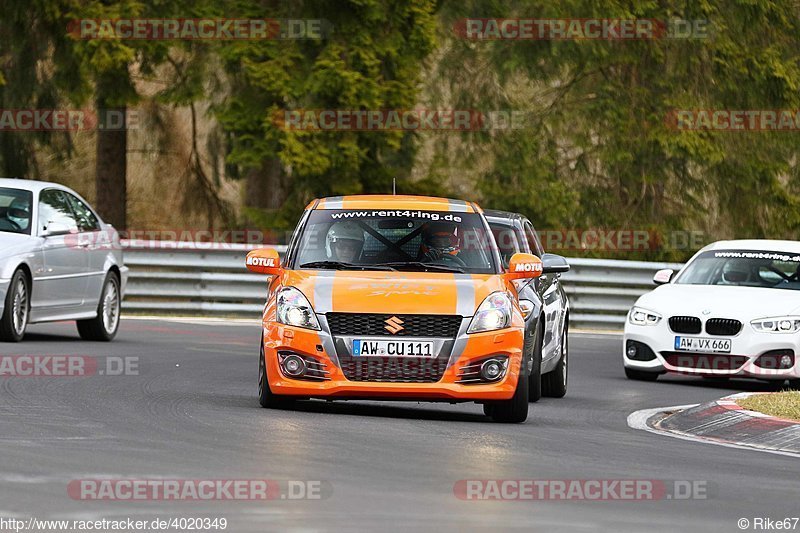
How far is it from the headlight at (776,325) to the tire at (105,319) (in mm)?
7132

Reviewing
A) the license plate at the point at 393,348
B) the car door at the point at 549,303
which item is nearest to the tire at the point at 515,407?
the license plate at the point at 393,348

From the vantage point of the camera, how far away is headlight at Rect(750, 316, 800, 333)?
1734 cm

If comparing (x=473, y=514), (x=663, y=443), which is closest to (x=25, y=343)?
(x=663, y=443)

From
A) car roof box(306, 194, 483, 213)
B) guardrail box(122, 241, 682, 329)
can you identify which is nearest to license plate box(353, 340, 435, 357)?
car roof box(306, 194, 483, 213)

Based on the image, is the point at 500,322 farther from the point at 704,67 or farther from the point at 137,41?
the point at 704,67

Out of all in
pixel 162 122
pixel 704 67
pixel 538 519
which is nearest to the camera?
pixel 538 519

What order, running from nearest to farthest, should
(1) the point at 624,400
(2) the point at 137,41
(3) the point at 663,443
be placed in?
1. (3) the point at 663,443
2. (1) the point at 624,400
3. (2) the point at 137,41

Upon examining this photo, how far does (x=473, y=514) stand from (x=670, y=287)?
35.6 ft

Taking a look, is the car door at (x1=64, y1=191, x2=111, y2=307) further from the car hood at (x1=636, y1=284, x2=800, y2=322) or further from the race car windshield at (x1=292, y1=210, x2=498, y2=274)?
the race car windshield at (x1=292, y1=210, x2=498, y2=274)

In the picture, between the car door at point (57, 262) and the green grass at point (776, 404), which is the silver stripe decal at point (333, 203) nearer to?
the green grass at point (776, 404)

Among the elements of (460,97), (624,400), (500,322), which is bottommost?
(624,400)

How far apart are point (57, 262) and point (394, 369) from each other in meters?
7.37

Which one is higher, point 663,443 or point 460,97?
point 460,97

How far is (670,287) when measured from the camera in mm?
18766
